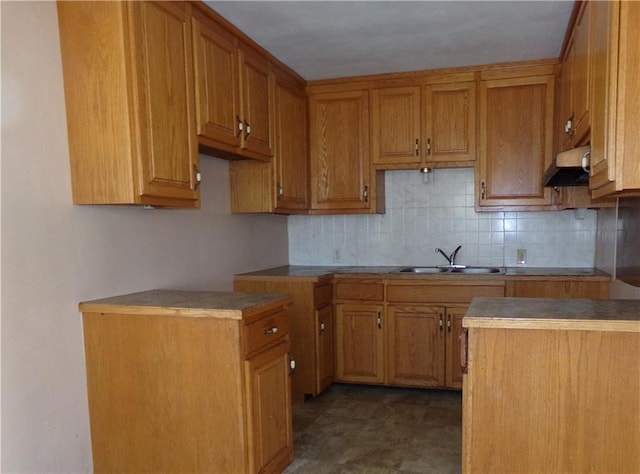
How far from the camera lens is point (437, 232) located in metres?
3.59

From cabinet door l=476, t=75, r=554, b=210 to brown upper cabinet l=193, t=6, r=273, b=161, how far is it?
A: 1.48 metres

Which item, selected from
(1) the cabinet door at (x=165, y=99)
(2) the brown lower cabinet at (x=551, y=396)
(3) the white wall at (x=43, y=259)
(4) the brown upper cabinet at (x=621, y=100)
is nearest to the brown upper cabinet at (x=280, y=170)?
(1) the cabinet door at (x=165, y=99)

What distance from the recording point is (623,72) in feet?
4.56

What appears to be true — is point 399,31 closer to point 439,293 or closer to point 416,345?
point 439,293

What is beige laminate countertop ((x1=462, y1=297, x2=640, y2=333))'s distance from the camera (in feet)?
4.70

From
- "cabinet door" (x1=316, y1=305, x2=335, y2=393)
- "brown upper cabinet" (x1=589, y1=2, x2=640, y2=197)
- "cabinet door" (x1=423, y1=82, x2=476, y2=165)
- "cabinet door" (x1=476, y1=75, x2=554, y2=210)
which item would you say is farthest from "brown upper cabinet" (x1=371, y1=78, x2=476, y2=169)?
"brown upper cabinet" (x1=589, y1=2, x2=640, y2=197)

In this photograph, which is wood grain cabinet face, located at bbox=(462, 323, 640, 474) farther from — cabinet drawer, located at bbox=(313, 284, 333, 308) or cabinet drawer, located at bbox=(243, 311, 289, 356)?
cabinet drawer, located at bbox=(313, 284, 333, 308)

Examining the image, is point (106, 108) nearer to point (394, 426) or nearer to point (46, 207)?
point (46, 207)

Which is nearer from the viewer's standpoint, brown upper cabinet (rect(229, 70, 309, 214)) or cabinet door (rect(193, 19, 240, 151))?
cabinet door (rect(193, 19, 240, 151))

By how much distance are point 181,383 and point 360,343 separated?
165 cm

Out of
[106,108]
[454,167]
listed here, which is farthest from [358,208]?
[106,108]

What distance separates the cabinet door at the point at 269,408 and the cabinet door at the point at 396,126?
1.78m

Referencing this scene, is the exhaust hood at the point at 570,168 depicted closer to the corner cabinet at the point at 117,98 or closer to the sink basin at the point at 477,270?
the sink basin at the point at 477,270

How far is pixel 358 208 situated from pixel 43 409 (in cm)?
234
